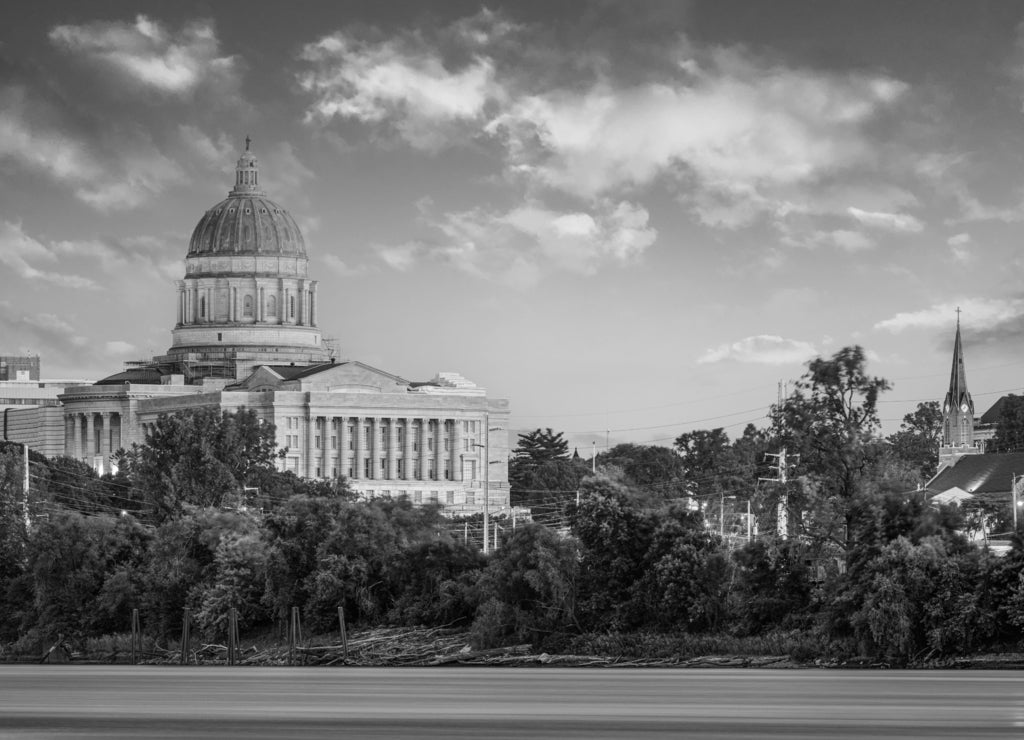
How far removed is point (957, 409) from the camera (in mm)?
188500

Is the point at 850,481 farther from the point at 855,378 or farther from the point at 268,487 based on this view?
the point at 268,487

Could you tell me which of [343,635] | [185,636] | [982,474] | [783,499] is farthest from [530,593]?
[982,474]

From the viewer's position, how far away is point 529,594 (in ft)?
268

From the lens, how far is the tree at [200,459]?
447 feet

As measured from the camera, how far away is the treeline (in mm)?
70562

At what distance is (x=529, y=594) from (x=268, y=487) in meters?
68.1

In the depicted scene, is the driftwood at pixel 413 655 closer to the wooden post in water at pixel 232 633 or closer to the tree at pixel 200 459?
the wooden post in water at pixel 232 633

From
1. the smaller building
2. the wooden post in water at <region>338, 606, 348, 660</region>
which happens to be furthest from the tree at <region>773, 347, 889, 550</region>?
the smaller building

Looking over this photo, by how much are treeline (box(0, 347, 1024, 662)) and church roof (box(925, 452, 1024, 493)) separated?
32147mm

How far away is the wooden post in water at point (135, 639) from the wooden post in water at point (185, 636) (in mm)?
1869

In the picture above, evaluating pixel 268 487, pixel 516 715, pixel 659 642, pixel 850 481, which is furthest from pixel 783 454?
pixel 268 487

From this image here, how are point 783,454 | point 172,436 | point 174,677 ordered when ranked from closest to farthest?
1. point 174,677
2. point 783,454
3. point 172,436

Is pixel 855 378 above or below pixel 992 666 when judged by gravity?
above

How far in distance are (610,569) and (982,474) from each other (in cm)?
6285
